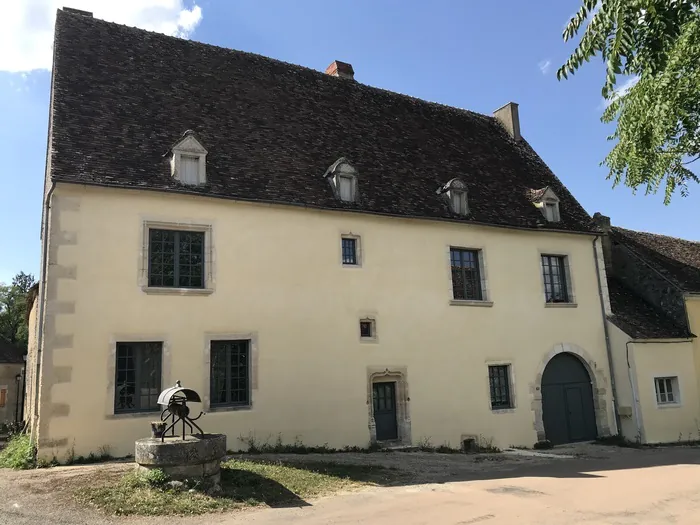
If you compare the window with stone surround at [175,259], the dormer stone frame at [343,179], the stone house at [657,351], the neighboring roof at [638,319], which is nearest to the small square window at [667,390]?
the stone house at [657,351]

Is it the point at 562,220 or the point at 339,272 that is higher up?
the point at 562,220

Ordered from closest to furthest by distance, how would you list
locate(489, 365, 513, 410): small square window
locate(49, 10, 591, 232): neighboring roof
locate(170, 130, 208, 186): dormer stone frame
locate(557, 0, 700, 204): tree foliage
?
locate(557, 0, 700, 204): tree foliage < locate(170, 130, 208, 186): dormer stone frame < locate(49, 10, 591, 232): neighboring roof < locate(489, 365, 513, 410): small square window

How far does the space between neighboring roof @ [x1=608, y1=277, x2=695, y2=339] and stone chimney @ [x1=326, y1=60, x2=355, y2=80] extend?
11064 millimetres

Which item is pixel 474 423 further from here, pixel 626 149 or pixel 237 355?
pixel 626 149

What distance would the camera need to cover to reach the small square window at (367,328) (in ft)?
45.8

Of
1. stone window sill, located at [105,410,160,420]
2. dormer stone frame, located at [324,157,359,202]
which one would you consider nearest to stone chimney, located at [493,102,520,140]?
dormer stone frame, located at [324,157,359,202]

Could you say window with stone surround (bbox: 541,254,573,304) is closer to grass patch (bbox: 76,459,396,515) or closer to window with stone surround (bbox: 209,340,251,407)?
grass patch (bbox: 76,459,396,515)

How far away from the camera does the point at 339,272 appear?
45.4 ft

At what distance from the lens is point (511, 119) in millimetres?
21344

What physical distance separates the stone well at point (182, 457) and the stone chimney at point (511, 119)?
16581 millimetres

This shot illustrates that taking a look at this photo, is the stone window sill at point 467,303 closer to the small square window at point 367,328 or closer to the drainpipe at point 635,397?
the small square window at point 367,328

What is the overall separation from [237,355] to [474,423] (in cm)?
633

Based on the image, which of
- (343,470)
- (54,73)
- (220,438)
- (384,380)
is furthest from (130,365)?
(54,73)

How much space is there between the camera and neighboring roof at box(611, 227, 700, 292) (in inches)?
723
